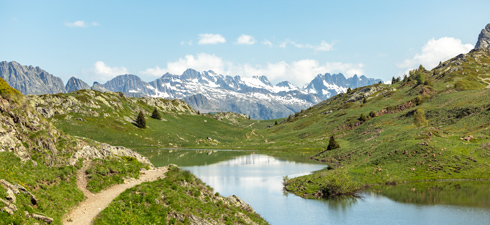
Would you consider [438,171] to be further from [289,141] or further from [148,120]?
[148,120]

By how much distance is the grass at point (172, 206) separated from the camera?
34031 millimetres

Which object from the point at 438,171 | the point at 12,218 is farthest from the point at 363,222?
the point at 12,218

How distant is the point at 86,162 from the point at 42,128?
22.5ft

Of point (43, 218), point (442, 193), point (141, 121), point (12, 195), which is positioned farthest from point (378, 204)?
point (141, 121)

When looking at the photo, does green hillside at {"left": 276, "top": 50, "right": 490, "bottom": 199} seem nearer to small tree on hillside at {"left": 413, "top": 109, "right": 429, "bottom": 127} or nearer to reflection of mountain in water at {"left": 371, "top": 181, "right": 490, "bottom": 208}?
small tree on hillside at {"left": 413, "top": 109, "right": 429, "bottom": 127}

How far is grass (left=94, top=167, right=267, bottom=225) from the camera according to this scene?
112 ft

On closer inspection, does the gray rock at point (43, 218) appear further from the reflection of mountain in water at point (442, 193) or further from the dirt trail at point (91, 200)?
the reflection of mountain in water at point (442, 193)

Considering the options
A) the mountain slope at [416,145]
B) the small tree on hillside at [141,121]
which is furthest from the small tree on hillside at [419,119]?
the small tree on hillside at [141,121]

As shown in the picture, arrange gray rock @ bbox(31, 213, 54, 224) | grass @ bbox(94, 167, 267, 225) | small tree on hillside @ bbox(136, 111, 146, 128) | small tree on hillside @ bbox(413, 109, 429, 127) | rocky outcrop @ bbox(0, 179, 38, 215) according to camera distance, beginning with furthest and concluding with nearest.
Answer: small tree on hillside @ bbox(136, 111, 146, 128) < small tree on hillside @ bbox(413, 109, 429, 127) < grass @ bbox(94, 167, 267, 225) < gray rock @ bbox(31, 213, 54, 224) < rocky outcrop @ bbox(0, 179, 38, 215)

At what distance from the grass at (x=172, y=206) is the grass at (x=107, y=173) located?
4264 millimetres

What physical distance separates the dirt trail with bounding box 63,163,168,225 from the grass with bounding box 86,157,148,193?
2.09 ft

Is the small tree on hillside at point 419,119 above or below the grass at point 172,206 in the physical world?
above

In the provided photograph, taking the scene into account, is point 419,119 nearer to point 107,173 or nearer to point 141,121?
point 107,173

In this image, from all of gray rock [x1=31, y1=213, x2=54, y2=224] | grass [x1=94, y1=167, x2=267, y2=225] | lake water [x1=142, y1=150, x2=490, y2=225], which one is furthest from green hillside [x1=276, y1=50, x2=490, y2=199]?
gray rock [x1=31, y1=213, x2=54, y2=224]
